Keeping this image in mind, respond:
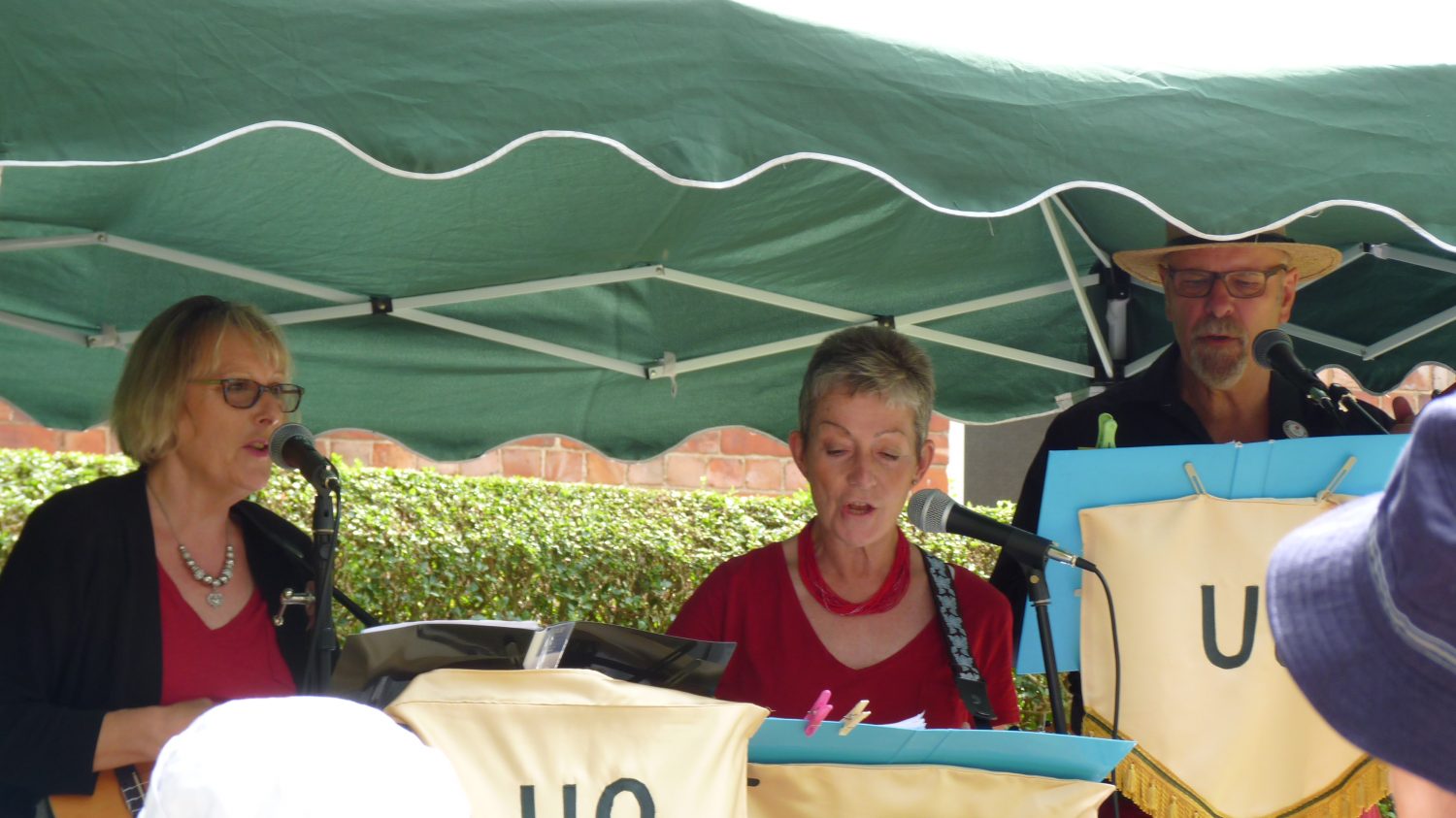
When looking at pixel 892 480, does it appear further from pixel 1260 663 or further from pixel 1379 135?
pixel 1379 135

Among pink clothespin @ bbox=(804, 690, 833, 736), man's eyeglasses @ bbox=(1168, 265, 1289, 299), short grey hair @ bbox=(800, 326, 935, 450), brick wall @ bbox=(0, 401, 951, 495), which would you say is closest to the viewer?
pink clothespin @ bbox=(804, 690, 833, 736)

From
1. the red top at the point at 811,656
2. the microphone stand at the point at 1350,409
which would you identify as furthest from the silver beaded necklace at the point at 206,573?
the microphone stand at the point at 1350,409

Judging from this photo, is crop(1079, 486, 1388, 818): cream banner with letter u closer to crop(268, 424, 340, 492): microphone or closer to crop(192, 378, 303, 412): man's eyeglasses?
crop(268, 424, 340, 492): microphone

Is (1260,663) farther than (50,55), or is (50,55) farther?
(1260,663)

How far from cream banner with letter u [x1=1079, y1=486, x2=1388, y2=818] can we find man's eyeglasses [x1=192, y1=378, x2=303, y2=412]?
1.82 m

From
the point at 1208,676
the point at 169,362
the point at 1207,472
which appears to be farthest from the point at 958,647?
the point at 169,362

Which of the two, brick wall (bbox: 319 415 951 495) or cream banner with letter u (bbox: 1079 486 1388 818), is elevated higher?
brick wall (bbox: 319 415 951 495)

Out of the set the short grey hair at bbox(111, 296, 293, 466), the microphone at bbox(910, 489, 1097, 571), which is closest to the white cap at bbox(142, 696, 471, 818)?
the microphone at bbox(910, 489, 1097, 571)

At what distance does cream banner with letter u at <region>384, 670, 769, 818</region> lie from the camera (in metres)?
2.00

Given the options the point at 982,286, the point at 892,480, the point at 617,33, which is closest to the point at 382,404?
the point at 982,286

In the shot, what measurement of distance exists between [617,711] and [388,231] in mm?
2142

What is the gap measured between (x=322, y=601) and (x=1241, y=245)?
7.37ft

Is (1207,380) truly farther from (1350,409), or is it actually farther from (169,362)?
(169,362)

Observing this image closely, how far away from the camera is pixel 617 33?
7.18ft
